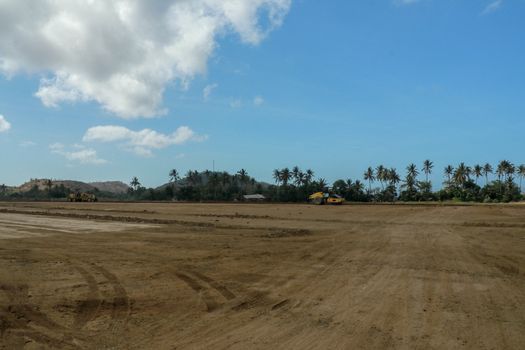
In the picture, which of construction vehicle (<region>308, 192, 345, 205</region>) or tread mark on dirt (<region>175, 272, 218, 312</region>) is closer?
tread mark on dirt (<region>175, 272, 218, 312</region>)

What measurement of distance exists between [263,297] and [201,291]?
53.3 inches

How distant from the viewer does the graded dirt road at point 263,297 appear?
584 cm

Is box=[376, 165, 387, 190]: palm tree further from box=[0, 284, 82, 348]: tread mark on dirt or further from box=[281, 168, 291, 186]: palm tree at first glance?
box=[0, 284, 82, 348]: tread mark on dirt

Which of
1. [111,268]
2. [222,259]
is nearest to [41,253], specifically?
[111,268]

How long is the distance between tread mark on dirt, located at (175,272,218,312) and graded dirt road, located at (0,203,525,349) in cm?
2

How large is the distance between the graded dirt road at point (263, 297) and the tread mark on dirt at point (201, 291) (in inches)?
1.0

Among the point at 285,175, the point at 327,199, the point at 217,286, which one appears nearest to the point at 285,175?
the point at 285,175

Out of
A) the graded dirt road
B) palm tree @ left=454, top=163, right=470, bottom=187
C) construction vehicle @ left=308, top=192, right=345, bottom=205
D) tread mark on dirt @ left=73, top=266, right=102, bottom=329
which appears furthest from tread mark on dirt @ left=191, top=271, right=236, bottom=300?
palm tree @ left=454, top=163, right=470, bottom=187

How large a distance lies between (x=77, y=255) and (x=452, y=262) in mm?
11064

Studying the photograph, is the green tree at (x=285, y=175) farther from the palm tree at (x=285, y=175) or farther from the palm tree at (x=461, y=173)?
the palm tree at (x=461, y=173)

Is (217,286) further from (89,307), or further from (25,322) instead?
(25,322)

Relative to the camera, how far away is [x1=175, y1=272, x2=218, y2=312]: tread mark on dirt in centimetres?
752

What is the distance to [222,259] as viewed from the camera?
12.4 m

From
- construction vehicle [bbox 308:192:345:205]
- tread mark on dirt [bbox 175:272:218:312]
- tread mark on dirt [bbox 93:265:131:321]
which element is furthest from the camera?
construction vehicle [bbox 308:192:345:205]
